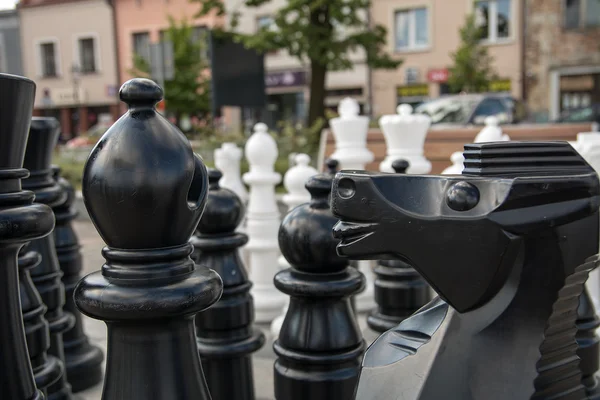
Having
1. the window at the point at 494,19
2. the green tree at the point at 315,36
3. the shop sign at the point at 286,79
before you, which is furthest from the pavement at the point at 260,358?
the shop sign at the point at 286,79

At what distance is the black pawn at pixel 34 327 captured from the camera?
3.87 feet

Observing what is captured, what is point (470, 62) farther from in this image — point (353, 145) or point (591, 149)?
point (591, 149)

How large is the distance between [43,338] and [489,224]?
93 centimetres

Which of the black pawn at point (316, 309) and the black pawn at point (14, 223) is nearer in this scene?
the black pawn at point (14, 223)

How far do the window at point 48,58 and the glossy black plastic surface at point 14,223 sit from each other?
2492cm

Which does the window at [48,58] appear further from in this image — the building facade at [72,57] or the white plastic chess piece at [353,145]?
the white plastic chess piece at [353,145]

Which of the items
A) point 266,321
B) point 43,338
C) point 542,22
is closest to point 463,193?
point 43,338

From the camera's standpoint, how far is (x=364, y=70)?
18578 millimetres

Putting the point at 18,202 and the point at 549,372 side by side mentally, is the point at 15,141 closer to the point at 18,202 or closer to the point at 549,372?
the point at 18,202

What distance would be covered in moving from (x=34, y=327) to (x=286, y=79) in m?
19.5

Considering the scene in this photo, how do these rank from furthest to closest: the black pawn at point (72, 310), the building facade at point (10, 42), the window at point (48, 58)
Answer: the building facade at point (10, 42) → the window at point (48, 58) → the black pawn at point (72, 310)

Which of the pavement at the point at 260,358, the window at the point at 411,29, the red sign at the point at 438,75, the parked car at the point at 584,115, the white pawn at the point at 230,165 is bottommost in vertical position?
the pavement at the point at 260,358

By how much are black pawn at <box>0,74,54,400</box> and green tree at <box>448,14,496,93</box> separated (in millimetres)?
16054

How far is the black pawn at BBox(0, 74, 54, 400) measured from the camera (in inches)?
34.5
